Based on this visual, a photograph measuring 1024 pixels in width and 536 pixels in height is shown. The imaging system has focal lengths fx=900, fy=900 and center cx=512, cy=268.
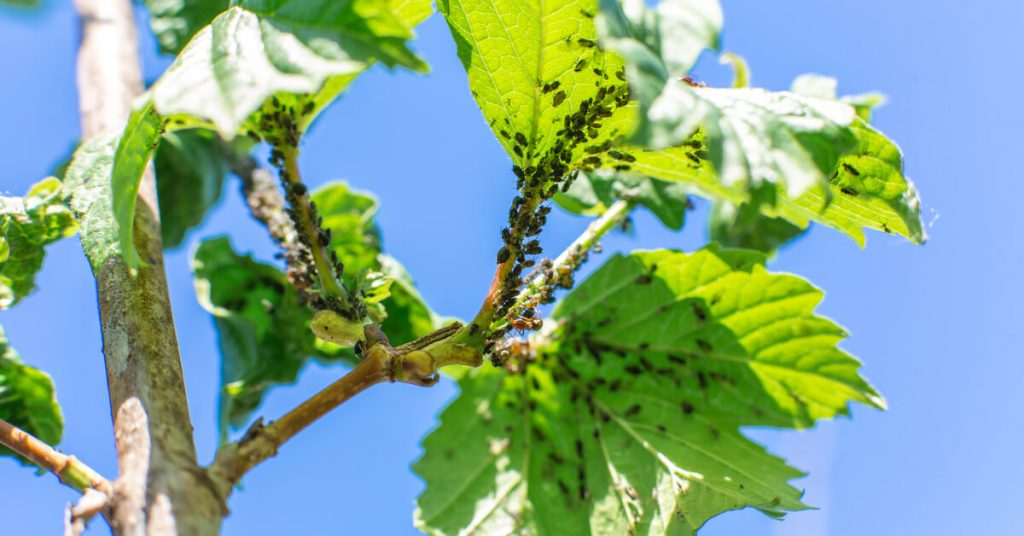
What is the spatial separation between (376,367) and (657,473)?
102 centimetres

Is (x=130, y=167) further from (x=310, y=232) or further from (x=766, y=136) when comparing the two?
(x=766, y=136)

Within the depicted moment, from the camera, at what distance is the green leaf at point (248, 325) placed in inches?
128

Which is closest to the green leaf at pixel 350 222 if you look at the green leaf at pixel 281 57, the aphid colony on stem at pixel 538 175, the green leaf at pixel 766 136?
the aphid colony on stem at pixel 538 175

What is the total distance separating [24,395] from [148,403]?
0.94 meters

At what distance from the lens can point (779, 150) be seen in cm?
166

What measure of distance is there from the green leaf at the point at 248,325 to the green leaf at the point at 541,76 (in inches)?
52.2

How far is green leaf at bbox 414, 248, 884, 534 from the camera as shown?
8.16 feet

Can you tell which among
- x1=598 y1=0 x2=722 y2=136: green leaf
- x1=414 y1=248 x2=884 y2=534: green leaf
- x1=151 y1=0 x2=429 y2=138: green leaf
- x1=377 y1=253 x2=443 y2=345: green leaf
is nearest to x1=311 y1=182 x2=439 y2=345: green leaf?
x1=377 y1=253 x2=443 y2=345: green leaf

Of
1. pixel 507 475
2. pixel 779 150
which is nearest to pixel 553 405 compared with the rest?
pixel 507 475

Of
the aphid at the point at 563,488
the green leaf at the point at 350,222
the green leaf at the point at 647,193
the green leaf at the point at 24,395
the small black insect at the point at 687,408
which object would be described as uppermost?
the green leaf at the point at 350,222

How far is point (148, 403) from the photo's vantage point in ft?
5.99

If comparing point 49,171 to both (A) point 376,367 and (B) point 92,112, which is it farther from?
(A) point 376,367

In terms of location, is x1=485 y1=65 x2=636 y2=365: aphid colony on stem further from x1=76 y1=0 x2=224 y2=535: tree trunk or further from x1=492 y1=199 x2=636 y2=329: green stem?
x1=76 y1=0 x2=224 y2=535: tree trunk

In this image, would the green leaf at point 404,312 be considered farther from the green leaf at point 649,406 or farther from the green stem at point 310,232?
the green stem at point 310,232
